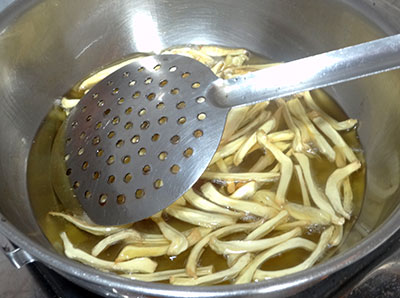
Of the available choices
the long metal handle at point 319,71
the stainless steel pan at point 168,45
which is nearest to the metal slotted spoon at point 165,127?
the long metal handle at point 319,71

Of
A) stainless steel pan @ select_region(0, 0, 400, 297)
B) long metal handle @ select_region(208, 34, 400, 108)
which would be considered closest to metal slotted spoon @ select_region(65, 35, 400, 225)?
long metal handle @ select_region(208, 34, 400, 108)

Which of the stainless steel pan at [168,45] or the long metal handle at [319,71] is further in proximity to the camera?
the stainless steel pan at [168,45]

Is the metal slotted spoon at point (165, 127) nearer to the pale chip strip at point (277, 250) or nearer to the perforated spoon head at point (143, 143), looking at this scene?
the perforated spoon head at point (143, 143)

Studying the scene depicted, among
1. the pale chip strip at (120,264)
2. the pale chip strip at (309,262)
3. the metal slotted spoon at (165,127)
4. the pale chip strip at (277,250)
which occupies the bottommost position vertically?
the pale chip strip at (309,262)

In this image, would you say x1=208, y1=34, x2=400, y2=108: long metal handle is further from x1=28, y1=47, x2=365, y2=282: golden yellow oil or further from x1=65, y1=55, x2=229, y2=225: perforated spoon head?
x1=28, y1=47, x2=365, y2=282: golden yellow oil

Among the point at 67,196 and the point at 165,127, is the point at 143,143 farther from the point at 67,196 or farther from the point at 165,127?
the point at 67,196

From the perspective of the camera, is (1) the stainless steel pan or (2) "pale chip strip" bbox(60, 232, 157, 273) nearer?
(2) "pale chip strip" bbox(60, 232, 157, 273)

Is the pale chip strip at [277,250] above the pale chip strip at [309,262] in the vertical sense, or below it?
above

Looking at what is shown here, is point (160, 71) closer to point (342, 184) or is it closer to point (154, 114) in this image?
point (154, 114)

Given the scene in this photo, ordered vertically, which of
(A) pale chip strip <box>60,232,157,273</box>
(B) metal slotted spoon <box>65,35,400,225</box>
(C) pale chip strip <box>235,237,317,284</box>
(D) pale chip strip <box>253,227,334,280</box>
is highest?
(B) metal slotted spoon <box>65,35,400,225</box>
